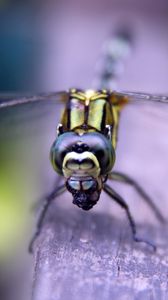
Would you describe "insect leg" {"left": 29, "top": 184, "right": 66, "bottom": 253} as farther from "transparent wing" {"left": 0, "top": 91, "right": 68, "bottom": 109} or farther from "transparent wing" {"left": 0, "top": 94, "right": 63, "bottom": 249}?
"transparent wing" {"left": 0, "top": 91, "right": 68, "bottom": 109}

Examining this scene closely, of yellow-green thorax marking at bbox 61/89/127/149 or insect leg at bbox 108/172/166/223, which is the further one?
yellow-green thorax marking at bbox 61/89/127/149

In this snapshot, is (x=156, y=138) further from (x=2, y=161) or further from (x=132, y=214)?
(x=2, y=161)

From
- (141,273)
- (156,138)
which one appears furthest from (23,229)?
(141,273)

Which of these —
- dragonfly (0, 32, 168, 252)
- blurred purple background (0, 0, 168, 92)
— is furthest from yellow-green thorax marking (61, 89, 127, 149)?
blurred purple background (0, 0, 168, 92)

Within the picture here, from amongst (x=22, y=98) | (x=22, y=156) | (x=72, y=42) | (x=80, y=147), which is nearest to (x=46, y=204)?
(x=80, y=147)

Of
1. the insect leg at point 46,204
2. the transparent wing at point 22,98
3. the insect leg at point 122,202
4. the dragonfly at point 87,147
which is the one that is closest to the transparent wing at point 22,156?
the transparent wing at point 22,98

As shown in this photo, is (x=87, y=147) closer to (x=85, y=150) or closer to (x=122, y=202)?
(x=85, y=150)
